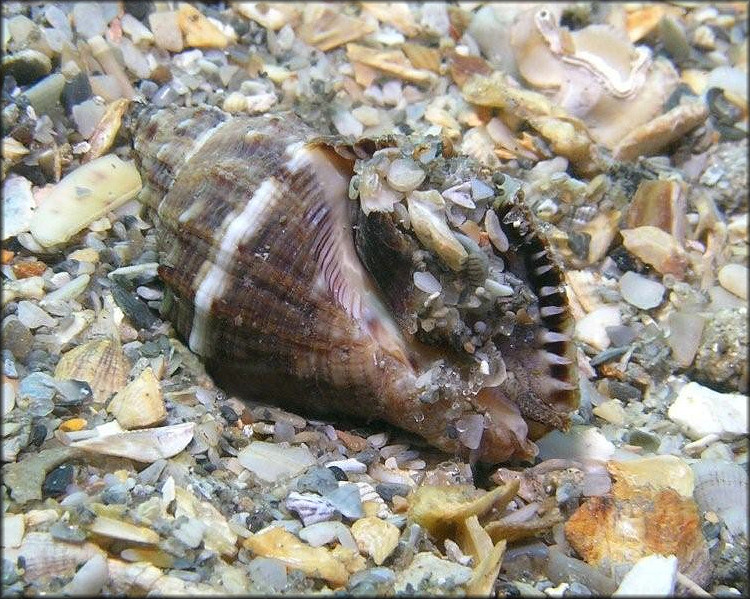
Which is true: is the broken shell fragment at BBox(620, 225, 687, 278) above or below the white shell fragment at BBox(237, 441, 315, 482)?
above

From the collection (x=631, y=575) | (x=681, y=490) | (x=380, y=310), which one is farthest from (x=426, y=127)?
(x=631, y=575)

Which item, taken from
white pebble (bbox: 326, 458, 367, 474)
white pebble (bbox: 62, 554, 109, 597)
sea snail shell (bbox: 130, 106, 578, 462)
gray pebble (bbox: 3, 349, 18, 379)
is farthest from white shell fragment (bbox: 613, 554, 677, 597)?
gray pebble (bbox: 3, 349, 18, 379)

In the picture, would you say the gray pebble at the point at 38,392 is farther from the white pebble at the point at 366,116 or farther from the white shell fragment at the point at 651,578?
the white pebble at the point at 366,116

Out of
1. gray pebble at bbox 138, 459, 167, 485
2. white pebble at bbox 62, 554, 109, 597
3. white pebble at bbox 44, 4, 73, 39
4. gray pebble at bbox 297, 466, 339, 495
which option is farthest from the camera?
white pebble at bbox 44, 4, 73, 39

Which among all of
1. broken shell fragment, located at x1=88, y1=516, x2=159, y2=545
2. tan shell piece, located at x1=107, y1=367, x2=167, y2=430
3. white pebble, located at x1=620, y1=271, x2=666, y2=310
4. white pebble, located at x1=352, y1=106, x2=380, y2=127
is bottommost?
broken shell fragment, located at x1=88, y1=516, x2=159, y2=545

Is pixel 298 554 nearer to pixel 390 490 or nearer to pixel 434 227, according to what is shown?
pixel 390 490

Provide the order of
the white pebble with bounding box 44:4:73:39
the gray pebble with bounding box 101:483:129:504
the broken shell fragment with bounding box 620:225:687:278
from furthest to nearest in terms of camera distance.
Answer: the white pebble with bounding box 44:4:73:39
the broken shell fragment with bounding box 620:225:687:278
the gray pebble with bounding box 101:483:129:504

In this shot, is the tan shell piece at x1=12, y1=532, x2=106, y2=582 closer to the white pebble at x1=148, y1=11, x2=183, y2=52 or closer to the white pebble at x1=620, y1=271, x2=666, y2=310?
the white pebble at x1=620, y1=271, x2=666, y2=310
